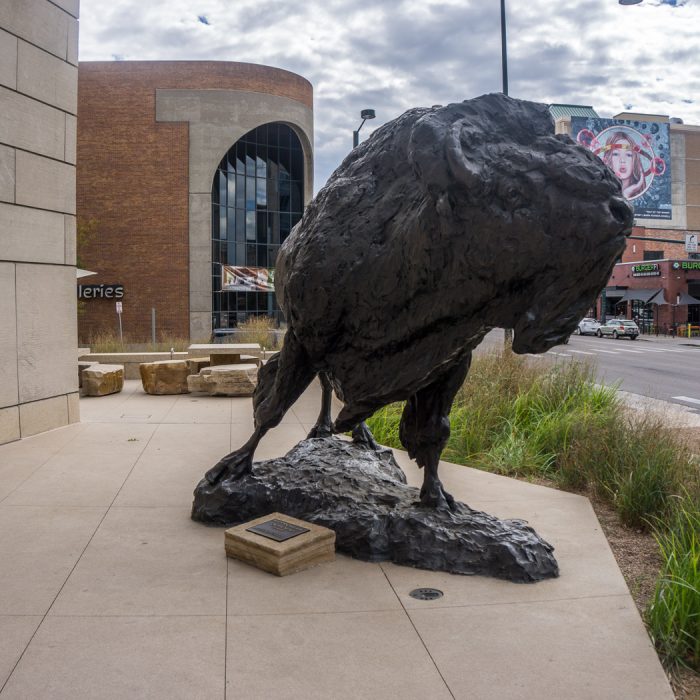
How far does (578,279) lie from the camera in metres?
2.90

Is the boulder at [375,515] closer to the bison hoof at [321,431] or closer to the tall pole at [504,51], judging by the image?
the bison hoof at [321,431]

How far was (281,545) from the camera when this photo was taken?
3.68 metres

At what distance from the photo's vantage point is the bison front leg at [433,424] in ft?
13.2

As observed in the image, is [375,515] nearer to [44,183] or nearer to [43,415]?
[43,415]

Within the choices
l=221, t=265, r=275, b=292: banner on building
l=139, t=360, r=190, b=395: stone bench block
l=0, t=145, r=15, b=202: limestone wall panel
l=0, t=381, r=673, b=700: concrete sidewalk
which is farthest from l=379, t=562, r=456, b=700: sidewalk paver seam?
l=221, t=265, r=275, b=292: banner on building

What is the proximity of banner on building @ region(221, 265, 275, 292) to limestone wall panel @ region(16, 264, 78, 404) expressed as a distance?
24.4m

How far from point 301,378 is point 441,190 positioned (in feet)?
6.09

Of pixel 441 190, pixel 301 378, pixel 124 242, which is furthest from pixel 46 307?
pixel 124 242

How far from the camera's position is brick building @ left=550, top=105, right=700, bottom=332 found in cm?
3997

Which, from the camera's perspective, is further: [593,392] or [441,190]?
[593,392]

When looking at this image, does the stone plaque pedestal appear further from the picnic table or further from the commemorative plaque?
Answer: the picnic table

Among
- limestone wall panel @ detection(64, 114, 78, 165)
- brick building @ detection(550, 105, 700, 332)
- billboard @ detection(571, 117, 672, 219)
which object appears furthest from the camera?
billboard @ detection(571, 117, 672, 219)

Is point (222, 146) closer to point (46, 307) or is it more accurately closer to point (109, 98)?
point (109, 98)

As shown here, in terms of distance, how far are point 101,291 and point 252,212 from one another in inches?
338
